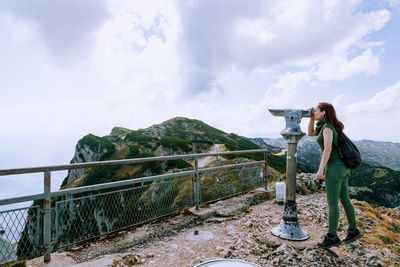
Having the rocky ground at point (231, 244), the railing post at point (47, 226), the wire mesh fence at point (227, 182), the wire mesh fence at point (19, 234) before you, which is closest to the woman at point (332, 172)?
the rocky ground at point (231, 244)

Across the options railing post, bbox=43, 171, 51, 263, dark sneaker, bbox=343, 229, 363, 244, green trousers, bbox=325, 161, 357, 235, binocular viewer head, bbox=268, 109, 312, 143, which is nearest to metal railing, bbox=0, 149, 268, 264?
railing post, bbox=43, 171, 51, 263

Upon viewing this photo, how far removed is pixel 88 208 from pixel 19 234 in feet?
3.08

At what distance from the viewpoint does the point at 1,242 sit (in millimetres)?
3230

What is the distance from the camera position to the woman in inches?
137

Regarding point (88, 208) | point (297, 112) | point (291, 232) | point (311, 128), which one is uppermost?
point (297, 112)

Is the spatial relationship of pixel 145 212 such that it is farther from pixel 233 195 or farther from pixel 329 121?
pixel 329 121

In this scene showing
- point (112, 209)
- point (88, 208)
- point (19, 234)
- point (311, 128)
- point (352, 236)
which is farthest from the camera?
point (112, 209)

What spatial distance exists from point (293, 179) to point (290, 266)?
142 cm

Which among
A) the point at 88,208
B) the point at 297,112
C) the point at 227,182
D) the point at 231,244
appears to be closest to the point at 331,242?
the point at 231,244

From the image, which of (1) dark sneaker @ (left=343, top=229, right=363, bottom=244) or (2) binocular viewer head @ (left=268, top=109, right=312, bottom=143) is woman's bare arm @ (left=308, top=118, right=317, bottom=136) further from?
(1) dark sneaker @ (left=343, top=229, right=363, bottom=244)

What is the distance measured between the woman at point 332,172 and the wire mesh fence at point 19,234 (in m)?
4.03

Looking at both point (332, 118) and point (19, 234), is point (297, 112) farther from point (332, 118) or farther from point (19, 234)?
point (19, 234)

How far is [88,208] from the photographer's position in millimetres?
4012

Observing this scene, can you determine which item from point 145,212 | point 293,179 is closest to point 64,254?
point 145,212
